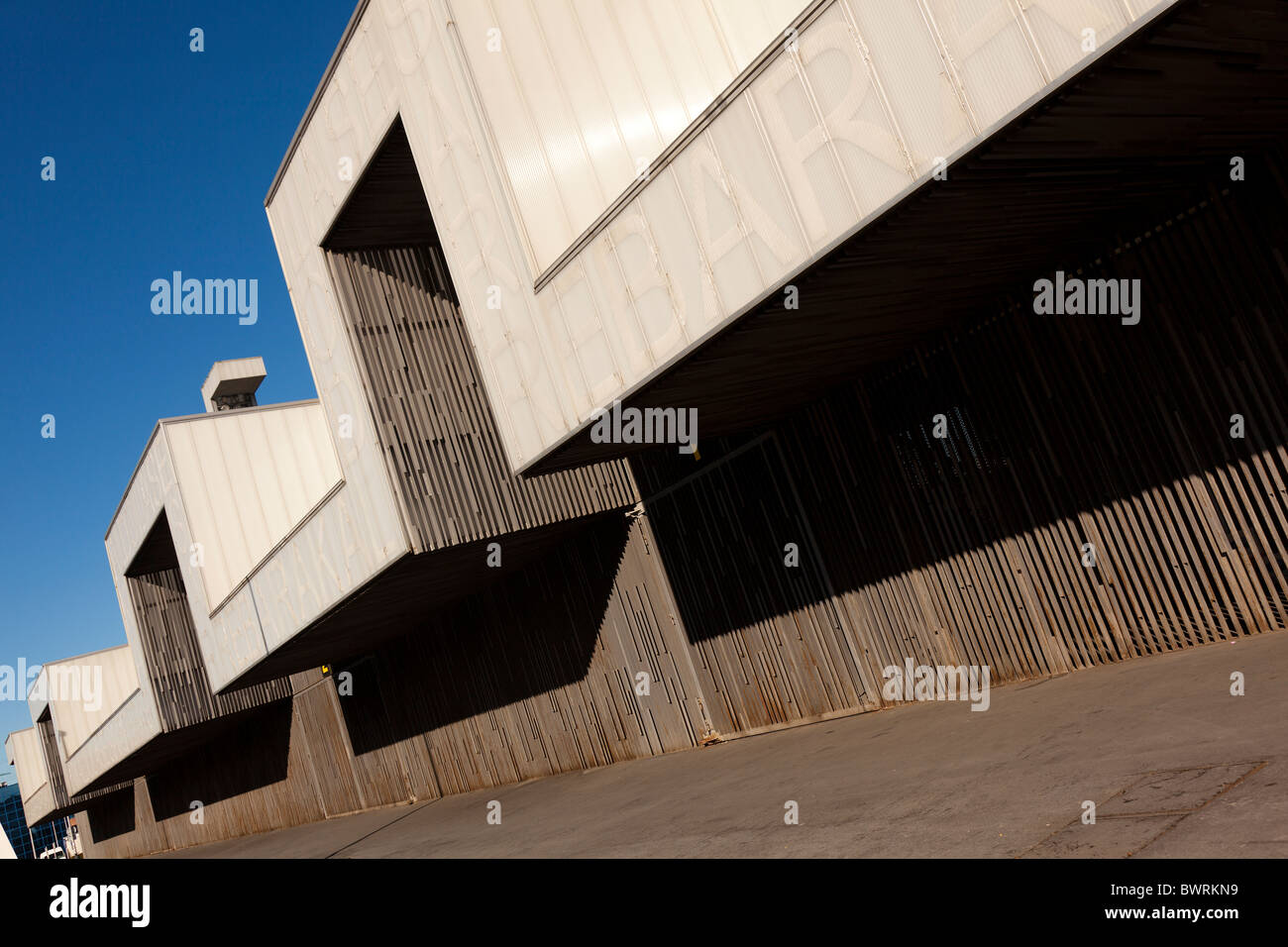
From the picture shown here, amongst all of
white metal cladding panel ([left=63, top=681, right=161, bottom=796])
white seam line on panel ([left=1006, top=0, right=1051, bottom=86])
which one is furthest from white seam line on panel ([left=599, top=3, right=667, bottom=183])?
white metal cladding panel ([left=63, top=681, right=161, bottom=796])

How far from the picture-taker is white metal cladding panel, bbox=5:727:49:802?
44434 mm

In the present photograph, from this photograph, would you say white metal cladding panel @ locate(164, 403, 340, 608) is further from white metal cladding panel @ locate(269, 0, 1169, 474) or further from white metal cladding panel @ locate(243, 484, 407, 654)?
white metal cladding panel @ locate(269, 0, 1169, 474)

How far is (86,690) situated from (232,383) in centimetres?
1850

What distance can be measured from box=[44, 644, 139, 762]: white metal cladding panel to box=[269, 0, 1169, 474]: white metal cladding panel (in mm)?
26623

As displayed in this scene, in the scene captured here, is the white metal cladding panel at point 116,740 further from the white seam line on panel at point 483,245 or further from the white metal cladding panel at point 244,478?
the white seam line on panel at point 483,245

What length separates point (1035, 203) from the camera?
6418mm

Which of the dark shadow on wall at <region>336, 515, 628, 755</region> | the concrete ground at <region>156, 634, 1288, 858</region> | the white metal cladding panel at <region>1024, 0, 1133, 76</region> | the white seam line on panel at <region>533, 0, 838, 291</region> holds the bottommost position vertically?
the concrete ground at <region>156, 634, 1288, 858</region>

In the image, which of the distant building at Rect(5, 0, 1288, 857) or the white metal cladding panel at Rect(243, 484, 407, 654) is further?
the white metal cladding panel at Rect(243, 484, 407, 654)

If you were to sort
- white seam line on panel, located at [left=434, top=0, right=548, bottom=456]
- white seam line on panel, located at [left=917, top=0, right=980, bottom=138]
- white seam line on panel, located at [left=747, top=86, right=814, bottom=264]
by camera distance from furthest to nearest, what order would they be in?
1. white seam line on panel, located at [left=434, top=0, right=548, bottom=456]
2. white seam line on panel, located at [left=747, top=86, right=814, bottom=264]
3. white seam line on panel, located at [left=917, top=0, right=980, bottom=138]

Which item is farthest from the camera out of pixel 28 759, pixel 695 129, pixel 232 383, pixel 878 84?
pixel 28 759

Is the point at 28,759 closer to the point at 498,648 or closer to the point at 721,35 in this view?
the point at 498,648

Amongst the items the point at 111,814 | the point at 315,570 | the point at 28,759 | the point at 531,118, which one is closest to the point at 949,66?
the point at 531,118
